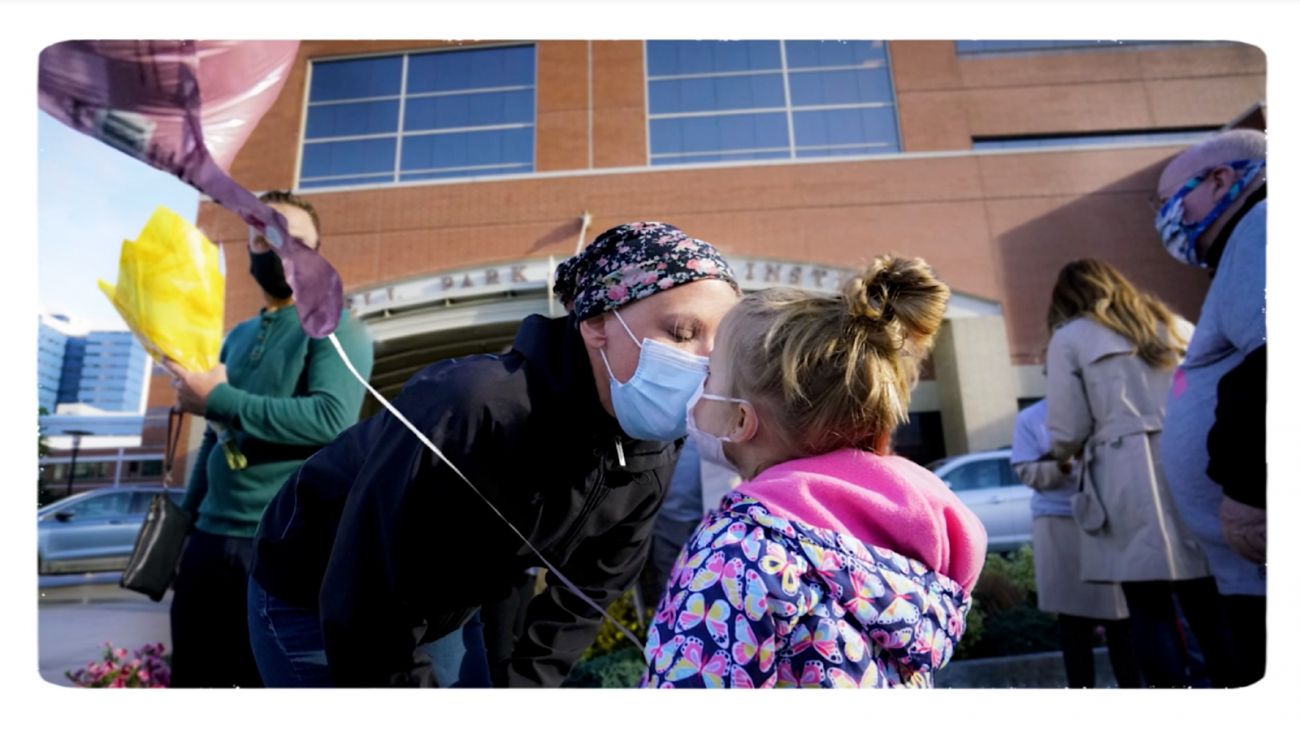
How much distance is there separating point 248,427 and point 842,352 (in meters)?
1.32

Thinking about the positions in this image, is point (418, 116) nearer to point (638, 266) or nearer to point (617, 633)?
point (638, 266)

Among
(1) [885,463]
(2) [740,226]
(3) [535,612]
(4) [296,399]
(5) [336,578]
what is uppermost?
(2) [740,226]

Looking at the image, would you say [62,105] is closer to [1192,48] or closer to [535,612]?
[535,612]

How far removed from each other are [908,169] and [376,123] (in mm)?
1482

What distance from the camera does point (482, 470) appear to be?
1297 millimetres

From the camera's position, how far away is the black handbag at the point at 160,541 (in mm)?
1945

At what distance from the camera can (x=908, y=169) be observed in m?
2.25

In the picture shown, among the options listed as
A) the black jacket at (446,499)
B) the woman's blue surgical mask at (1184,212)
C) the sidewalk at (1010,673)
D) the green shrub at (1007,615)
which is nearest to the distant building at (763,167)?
the woman's blue surgical mask at (1184,212)

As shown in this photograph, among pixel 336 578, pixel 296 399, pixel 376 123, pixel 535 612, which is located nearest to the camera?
pixel 336 578

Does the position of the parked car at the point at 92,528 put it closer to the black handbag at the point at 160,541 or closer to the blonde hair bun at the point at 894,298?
the black handbag at the point at 160,541

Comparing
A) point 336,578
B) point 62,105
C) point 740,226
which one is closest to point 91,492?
point 62,105

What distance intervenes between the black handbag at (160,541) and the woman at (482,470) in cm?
69

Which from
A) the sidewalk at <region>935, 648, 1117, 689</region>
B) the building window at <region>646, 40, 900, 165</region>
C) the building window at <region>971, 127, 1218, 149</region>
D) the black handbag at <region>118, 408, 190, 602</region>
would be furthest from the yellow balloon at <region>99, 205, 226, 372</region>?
the sidewalk at <region>935, 648, 1117, 689</region>

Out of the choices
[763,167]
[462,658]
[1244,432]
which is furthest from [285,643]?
[1244,432]
